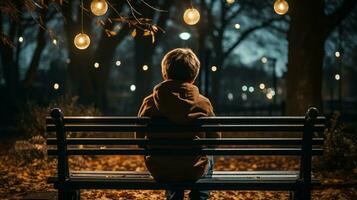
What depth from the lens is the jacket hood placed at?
470 centimetres

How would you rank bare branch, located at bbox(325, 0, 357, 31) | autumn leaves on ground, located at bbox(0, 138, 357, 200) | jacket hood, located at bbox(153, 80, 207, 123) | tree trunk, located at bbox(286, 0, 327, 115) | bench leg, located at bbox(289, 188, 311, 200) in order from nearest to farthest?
jacket hood, located at bbox(153, 80, 207, 123) → bench leg, located at bbox(289, 188, 311, 200) → autumn leaves on ground, located at bbox(0, 138, 357, 200) → tree trunk, located at bbox(286, 0, 327, 115) → bare branch, located at bbox(325, 0, 357, 31)

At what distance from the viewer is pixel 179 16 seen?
32250mm

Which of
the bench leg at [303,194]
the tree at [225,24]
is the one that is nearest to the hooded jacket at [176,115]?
the bench leg at [303,194]

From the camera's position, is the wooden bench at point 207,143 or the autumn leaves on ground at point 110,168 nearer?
the wooden bench at point 207,143

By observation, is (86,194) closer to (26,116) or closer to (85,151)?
(85,151)

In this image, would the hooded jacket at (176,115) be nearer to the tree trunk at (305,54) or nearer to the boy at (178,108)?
the boy at (178,108)

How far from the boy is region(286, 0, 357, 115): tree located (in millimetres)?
7958

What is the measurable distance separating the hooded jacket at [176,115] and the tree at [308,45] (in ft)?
26.5

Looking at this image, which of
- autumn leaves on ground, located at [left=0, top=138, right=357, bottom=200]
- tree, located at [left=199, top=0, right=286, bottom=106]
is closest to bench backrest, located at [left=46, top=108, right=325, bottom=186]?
autumn leaves on ground, located at [left=0, top=138, right=357, bottom=200]

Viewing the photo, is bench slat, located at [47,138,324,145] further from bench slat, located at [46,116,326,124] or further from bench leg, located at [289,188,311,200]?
bench leg, located at [289,188,311,200]

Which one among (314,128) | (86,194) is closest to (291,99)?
(86,194)

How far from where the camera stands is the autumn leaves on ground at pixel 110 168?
6.73m

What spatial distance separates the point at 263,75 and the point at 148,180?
7175 cm

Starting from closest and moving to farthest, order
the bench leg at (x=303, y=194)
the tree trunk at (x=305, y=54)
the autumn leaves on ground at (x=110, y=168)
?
the bench leg at (x=303, y=194)
the autumn leaves on ground at (x=110, y=168)
the tree trunk at (x=305, y=54)
